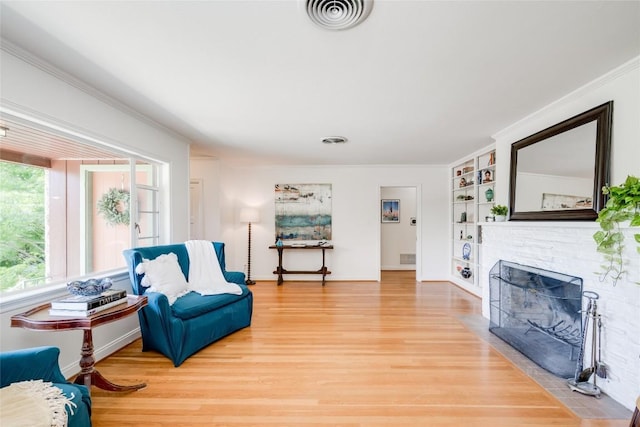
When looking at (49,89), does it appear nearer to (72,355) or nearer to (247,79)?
(247,79)

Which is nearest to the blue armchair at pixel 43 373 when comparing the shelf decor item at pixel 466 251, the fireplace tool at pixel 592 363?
the fireplace tool at pixel 592 363

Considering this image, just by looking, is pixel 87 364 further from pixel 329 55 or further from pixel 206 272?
pixel 329 55

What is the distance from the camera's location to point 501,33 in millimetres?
1562

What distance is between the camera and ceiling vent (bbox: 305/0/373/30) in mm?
1339

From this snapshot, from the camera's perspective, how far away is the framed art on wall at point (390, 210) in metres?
6.83

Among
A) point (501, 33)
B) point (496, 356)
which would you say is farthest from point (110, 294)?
point (496, 356)

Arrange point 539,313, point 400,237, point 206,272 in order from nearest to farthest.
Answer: point 539,313, point 206,272, point 400,237

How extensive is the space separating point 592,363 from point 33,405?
3380mm

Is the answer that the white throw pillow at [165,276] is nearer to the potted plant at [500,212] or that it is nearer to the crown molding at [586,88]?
the potted plant at [500,212]

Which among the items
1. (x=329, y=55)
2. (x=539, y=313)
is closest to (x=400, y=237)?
(x=539, y=313)

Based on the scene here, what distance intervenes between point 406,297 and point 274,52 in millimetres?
3955

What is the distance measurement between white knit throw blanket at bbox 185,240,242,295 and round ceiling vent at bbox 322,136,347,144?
79.2 inches

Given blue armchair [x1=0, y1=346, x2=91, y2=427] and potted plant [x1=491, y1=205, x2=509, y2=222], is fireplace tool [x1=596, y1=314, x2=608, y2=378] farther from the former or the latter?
blue armchair [x1=0, y1=346, x2=91, y2=427]

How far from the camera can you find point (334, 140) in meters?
3.74
